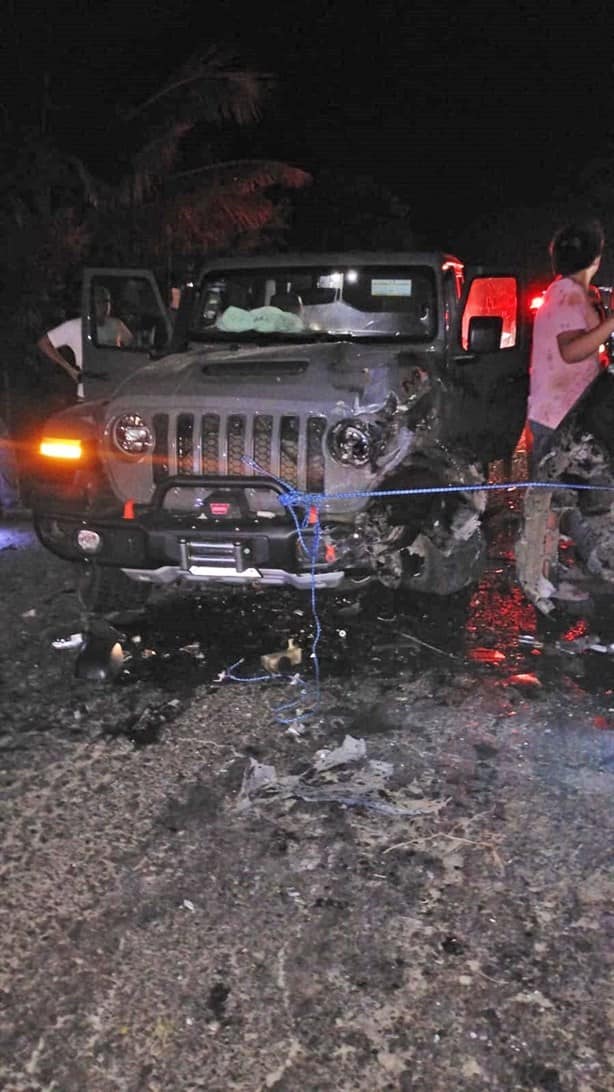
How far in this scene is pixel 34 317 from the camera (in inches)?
358

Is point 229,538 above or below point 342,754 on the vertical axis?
above

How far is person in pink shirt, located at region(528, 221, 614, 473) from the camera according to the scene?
4.45 meters

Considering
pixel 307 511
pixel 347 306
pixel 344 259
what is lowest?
pixel 307 511

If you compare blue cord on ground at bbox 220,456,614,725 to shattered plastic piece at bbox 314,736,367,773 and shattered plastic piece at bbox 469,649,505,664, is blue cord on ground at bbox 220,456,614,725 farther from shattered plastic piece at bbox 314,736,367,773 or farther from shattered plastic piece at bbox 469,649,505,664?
shattered plastic piece at bbox 469,649,505,664

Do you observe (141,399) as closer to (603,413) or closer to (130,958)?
(603,413)

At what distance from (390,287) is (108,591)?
248 centimetres

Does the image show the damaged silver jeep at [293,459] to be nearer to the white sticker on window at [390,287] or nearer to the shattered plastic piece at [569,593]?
the white sticker on window at [390,287]

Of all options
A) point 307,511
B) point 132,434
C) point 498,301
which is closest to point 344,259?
point 498,301

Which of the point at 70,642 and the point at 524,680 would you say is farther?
the point at 70,642

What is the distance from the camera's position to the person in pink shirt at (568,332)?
445 cm

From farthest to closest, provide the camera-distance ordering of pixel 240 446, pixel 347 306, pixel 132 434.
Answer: pixel 347 306 → pixel 132 434 → pixel 240 446

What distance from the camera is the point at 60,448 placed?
15.4ft

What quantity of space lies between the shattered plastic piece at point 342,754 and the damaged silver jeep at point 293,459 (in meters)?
0.92

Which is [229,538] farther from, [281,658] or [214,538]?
[281,658]
